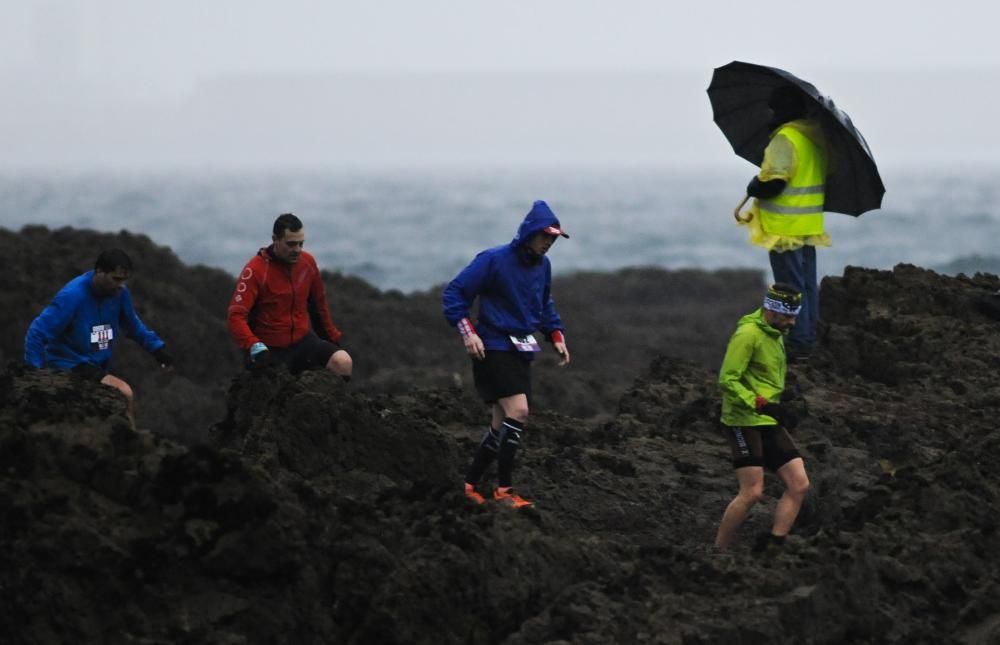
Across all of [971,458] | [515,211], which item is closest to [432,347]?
[971,458]

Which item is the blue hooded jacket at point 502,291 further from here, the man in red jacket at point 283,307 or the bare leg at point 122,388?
the bare leg at point 122,388

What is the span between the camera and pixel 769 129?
43.2 feet

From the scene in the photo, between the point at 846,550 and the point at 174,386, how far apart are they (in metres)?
13.1

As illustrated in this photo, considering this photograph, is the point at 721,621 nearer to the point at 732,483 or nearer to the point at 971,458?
the point at 971,458

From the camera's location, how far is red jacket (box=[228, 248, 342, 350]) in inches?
416

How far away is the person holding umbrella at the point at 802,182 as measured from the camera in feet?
41.3

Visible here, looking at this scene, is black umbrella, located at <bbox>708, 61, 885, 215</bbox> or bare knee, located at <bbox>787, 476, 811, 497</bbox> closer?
bare knee, located at <bbox>787, 476, 811, 497</bbox>

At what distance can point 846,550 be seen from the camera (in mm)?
7750

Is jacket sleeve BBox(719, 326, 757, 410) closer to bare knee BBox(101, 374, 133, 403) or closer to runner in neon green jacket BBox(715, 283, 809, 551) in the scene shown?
runner in neon green jacket BBox(715, 283, 809, 551)

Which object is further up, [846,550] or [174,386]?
[846,550]

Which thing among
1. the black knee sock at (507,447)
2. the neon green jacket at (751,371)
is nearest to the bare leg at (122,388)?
the black knee sock at (507,447)

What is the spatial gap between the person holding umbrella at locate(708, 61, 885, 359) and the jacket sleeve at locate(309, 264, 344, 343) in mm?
3022

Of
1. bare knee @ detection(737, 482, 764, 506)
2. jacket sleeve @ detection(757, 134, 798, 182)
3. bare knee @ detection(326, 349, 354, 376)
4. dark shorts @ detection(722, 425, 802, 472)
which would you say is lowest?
bare knee @ detection(737, 482, 764, 506)

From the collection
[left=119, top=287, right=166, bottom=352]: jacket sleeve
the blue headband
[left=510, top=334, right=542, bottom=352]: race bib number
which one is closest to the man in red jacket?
[left=119, top=287, right=166, bottom=352]: jacket sleeve
